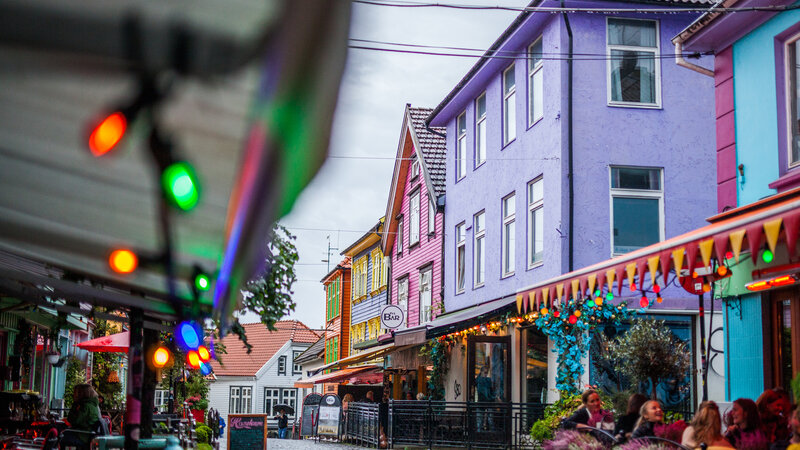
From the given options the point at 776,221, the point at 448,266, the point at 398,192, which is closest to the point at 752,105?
the point at 776,221

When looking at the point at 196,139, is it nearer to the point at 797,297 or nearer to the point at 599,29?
the point at 797,297

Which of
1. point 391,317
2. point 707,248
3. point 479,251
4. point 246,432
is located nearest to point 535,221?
point 479,251

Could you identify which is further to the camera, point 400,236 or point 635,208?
point 400,236

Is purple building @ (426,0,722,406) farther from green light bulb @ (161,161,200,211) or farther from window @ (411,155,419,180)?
green light bulb @ (161,161,200,211)

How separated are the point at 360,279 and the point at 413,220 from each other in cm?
1206

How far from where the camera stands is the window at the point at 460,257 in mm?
24734

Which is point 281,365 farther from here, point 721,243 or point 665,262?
point 721,243

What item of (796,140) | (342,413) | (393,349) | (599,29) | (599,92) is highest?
(599,29)

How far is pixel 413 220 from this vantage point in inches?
1223

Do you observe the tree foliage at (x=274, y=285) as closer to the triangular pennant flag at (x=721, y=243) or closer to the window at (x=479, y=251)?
the triangular pennant flag at (x=721, y=243)

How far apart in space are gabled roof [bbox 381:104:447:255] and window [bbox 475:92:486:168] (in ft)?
11.1

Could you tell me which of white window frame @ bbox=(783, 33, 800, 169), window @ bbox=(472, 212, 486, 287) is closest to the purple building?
window @ bbox=(472, 212, 486, 287)

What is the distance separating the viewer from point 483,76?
22.1 meters

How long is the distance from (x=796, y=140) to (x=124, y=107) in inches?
368
